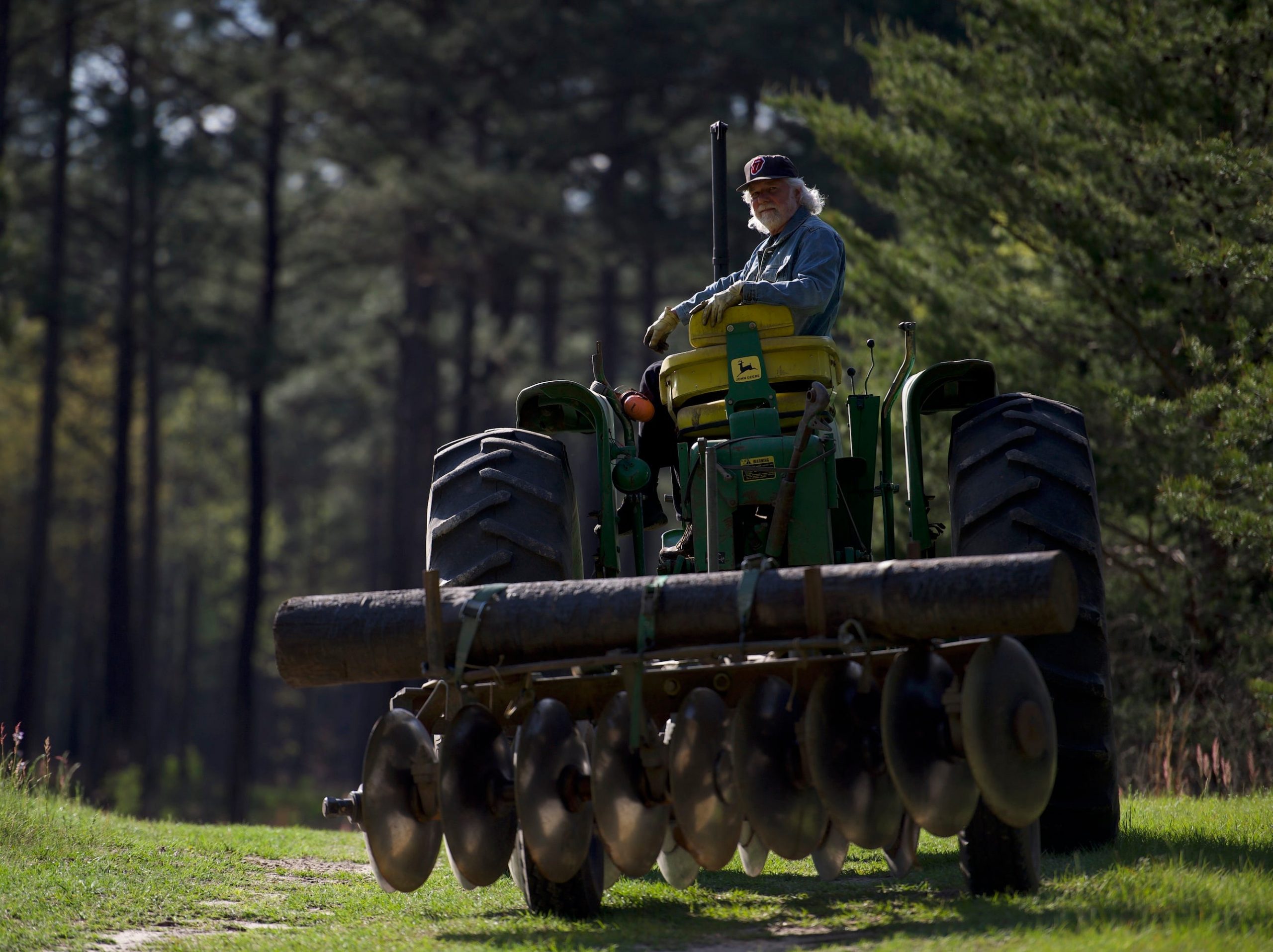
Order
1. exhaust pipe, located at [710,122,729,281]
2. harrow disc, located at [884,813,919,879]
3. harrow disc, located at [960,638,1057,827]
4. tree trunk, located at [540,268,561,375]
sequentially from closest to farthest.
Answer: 1. harrow disc, located at [960,638,1057,827]
2. harrow disc, located at [884,813,919,879]
3. exhaust pipe, located at [710,122,729,281]
4. tree trunk, located at [540,268,561,375]

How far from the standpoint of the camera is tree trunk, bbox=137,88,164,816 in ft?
94.5

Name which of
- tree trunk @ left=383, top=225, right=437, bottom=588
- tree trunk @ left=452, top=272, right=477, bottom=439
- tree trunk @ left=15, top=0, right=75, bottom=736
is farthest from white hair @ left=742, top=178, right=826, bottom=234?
tree trunk @ left=452, top=272, right=477, bottom=439

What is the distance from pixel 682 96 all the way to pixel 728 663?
1043 inches

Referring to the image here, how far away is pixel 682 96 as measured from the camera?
1179 inches

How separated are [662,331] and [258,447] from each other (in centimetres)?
2254

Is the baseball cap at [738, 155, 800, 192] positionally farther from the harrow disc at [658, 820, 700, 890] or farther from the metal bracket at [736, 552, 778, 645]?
the harrow disc at [658, 820, 700, 890]

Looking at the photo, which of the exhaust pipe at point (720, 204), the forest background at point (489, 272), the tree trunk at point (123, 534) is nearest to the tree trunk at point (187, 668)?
the forest background at point (489, 272)

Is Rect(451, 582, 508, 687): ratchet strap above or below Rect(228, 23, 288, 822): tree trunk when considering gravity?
below

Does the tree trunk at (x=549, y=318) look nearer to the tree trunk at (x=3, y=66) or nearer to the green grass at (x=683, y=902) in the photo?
the tree trunk at (x=3, y=66)

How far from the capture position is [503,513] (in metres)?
5.45

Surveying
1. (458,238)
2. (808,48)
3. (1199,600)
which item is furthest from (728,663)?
(458,238)

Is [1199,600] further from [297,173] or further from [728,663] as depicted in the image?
[297,173]

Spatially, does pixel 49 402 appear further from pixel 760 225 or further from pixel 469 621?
pixel 469 621

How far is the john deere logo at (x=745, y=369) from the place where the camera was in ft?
18.4
